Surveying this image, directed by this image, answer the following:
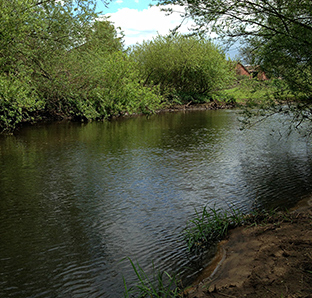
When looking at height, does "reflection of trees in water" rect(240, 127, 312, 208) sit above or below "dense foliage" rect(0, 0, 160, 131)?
below

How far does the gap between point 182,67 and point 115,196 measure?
1451 inches

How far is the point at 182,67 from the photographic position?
147ft

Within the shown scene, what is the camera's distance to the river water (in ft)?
20.1

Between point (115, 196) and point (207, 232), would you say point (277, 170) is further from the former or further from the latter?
point (207, 232)

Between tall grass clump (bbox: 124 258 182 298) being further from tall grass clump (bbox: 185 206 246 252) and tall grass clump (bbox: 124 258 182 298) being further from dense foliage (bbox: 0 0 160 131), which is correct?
dense foliage (bbox: 0 0 160 131)

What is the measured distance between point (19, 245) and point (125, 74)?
955 inches

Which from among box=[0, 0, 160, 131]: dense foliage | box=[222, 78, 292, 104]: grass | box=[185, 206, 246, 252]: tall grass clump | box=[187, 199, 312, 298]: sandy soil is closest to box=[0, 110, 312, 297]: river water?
box=[185, 206, 246, 252]: tall grass clump

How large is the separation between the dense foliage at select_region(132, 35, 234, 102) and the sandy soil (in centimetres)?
3736

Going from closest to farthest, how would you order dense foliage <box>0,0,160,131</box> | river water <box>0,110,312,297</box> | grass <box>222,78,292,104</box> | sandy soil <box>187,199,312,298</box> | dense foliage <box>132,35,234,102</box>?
sandy soil <box>187,199,312,298</box>
river water <box>0,110,312,297</box>
grass <box>222,78,292,104</box>
dense foliage <box>0,0,160,131</box>
dense foliage <box>132,35,234,102</box>

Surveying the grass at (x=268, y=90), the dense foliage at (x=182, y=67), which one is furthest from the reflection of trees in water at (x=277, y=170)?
the dense foliage at (x=182, y=67)

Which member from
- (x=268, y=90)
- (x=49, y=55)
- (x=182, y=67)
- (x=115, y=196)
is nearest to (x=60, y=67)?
(x=49, y=55)

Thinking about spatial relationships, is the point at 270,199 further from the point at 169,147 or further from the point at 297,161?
the point at 169,147

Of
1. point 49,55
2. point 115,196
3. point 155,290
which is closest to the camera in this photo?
point 155,290

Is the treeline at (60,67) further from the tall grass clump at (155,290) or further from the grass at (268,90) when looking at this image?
the tall grass clump at (155,290)
